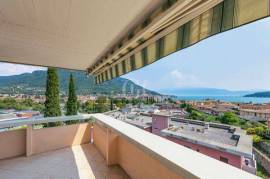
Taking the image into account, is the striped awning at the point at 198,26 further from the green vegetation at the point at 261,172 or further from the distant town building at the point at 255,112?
the distant town building at the point at 255,112

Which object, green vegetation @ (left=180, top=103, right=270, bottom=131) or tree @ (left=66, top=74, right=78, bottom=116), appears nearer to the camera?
green vegetation @ (left=180, top=103, right=270, bottom=131)

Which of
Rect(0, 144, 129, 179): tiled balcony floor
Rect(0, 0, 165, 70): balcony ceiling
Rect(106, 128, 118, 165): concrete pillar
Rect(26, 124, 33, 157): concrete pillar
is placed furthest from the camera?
Rect(26, 124, 33, 157): concrete pillar

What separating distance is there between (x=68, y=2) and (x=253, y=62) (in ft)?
10.5

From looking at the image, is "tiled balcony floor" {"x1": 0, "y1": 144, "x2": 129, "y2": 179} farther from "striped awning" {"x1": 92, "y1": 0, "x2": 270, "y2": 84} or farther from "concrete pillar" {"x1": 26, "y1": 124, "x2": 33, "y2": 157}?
"striped awning" {"x1": 92, "y1": 0, "x2": 270, "y2": 84}

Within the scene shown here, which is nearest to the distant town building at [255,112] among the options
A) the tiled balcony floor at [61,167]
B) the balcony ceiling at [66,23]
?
the balcony ceiling at [66,23]

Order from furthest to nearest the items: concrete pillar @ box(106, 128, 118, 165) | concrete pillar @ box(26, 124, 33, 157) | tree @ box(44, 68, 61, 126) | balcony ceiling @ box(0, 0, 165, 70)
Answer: tree @ box(44, 68, 61, 126), concrete pillar @ box(26, 124, 33, 157), concrete pillar @ box(106, 128, 118, 165), balcony ceiling @ box(0, 0, 165, 70)

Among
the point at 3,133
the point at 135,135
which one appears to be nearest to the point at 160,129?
the point at 135,135

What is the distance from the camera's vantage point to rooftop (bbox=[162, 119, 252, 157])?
1755mm

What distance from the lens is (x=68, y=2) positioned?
1340 millimetres

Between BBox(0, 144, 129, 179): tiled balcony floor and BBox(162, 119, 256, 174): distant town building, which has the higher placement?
BBox(162, 119, 256, 174): distant town building

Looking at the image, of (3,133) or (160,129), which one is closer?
(160,129)

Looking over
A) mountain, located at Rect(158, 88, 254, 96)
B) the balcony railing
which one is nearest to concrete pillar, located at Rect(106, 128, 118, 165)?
the balcony railing

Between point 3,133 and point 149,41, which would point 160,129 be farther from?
point 3,133

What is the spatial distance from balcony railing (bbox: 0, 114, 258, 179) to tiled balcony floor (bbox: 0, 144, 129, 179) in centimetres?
18
